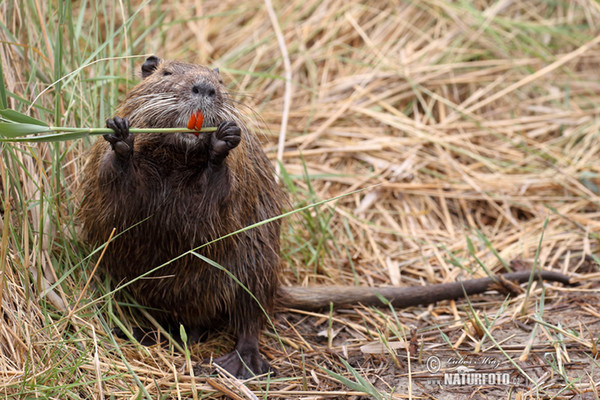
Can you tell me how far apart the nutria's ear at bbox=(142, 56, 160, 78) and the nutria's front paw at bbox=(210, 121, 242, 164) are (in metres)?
0.61

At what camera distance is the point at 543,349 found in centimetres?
302

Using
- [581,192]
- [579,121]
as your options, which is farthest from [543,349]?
[579,121]

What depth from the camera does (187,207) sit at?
294 cm

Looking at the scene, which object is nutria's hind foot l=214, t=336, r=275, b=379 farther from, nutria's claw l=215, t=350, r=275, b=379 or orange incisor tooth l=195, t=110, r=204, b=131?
orange incisor tooth l=195, t=110, r=204, b=131

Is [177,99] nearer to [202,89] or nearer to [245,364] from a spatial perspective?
[202,89]

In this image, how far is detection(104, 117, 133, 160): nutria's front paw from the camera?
2.65 meters

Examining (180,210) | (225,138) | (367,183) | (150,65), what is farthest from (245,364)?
(367,183)

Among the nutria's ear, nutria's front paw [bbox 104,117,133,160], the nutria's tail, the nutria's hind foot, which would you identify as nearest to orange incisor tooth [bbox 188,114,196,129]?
nutria's front paw [bbox 104,117,133,160]

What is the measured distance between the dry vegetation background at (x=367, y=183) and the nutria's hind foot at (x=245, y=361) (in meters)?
0.10

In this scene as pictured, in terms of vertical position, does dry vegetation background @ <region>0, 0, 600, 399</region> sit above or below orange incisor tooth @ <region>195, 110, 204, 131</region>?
below

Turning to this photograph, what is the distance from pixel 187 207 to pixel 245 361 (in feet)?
2.39

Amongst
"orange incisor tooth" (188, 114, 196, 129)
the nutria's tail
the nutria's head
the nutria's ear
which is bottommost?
the nutria's tail

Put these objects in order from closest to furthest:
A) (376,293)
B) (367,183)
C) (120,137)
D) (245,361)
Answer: (120,137), (245,361), (376,293), (367,183)

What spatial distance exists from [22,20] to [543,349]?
2746mm
